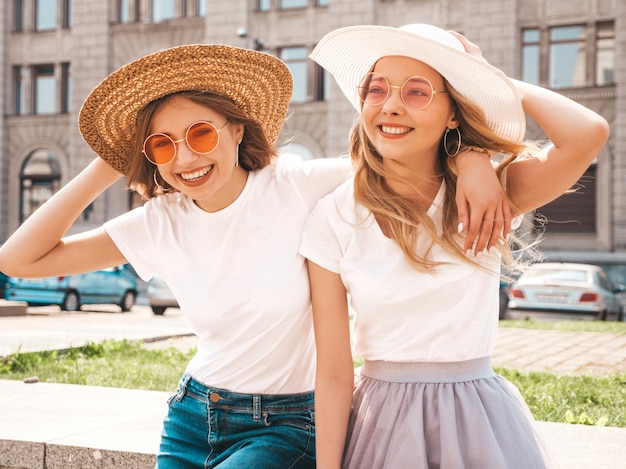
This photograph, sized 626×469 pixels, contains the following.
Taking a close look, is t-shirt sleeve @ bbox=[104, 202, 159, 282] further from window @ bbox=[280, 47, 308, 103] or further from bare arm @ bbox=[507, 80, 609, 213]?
window @ bbox=[280, 47, 308, 103]

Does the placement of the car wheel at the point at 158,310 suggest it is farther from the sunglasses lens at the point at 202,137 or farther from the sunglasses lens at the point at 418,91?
the sunglasses lens at the point at 418,91

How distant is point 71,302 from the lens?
18125 mm

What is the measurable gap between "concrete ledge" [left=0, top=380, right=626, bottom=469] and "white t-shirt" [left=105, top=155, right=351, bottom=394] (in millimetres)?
845

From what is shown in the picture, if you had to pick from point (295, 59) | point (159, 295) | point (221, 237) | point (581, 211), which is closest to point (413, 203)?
point (221, 237)

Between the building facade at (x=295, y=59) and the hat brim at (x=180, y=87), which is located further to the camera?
the building facade at (x=295, y=59)

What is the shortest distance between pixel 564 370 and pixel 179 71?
19.5 feet

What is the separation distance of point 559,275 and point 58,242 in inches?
567

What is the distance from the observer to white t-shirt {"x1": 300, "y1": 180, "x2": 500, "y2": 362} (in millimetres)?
2479

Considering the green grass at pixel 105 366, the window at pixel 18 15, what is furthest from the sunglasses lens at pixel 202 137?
the window at pixel 18 15

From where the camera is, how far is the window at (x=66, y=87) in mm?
31062

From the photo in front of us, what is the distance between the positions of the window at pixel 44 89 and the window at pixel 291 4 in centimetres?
981

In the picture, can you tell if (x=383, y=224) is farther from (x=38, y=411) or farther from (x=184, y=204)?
(x=38, y=411)

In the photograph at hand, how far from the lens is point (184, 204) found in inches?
121

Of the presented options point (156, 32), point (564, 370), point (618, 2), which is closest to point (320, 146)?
point (156, 32)
